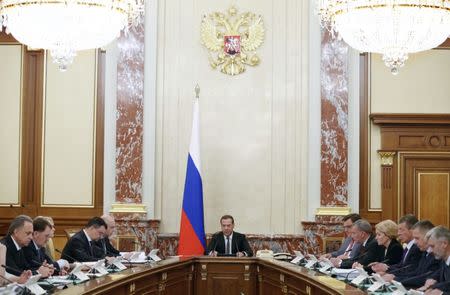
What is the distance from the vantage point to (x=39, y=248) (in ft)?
26.2

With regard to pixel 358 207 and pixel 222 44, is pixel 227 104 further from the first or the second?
pixel 358 207

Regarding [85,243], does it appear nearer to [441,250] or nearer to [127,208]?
[127,208]

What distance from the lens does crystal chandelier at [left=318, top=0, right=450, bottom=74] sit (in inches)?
355

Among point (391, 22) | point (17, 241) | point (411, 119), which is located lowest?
point (17, 241)

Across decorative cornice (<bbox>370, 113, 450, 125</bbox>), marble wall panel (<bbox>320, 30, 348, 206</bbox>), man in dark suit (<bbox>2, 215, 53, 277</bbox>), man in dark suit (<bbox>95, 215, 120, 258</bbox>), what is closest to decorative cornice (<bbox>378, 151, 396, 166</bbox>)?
decorative cornice (<bbox>370, 113, 450, 125</bbox>)

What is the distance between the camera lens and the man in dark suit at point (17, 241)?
7.12 m

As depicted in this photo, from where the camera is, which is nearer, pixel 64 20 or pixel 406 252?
pixel 406 252

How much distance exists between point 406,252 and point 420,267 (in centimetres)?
77

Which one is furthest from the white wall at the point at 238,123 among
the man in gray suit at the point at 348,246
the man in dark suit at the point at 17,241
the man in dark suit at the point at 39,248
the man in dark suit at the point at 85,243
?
the man in dark suit at the point at 17,241

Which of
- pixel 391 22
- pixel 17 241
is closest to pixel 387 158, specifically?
pixel 391 22

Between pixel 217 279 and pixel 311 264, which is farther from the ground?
pixel 311 264

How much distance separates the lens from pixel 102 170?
39.3ft

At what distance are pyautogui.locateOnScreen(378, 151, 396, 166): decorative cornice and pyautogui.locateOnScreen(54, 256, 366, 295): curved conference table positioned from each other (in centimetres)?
279

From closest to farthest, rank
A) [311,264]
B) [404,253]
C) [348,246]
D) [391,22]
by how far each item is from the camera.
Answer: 1. [404,253]
2. [311,264]
3. [391,22]
4. [348,246]
